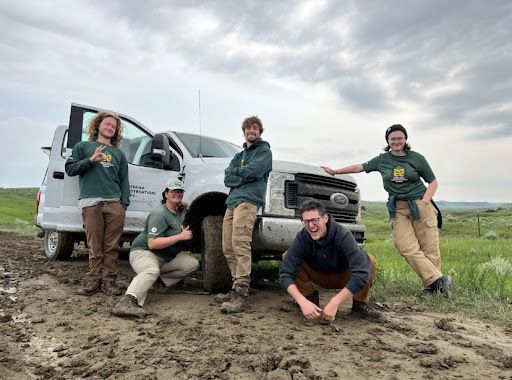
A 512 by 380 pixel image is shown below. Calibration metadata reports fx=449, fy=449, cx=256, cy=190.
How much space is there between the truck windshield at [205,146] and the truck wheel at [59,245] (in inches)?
108

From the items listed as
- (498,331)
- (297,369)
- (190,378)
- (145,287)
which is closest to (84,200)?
(145,287)

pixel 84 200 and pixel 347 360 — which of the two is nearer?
pixel 347 360

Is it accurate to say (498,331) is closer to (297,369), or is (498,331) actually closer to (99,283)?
(297,369)

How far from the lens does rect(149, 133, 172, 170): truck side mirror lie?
17.3 ft

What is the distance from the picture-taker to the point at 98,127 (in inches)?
209

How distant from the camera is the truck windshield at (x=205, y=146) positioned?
5.82 metres

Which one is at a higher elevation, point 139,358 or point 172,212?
point 172,212

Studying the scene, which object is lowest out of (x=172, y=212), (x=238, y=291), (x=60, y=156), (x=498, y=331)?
(x=498, y=331)

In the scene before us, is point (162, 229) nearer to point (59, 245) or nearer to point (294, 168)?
point (294, 168)

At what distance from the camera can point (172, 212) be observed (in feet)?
16.2

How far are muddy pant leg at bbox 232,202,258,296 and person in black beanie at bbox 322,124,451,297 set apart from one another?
1332 millimetres

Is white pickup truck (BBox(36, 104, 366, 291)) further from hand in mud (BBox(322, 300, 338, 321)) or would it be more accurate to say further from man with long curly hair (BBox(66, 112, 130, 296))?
hand in mud (BBox(322, 300, 338, 321))

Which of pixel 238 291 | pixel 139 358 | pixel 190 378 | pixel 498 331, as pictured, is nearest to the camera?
pixel 190 378

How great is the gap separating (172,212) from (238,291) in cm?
117
